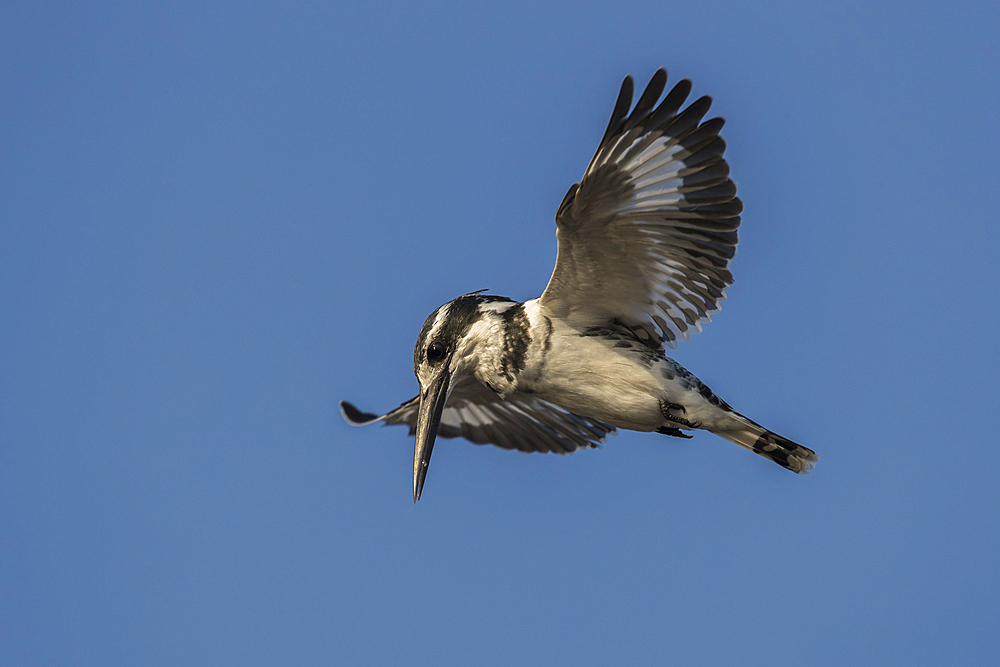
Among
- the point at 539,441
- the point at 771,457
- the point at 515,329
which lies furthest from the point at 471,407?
the point at 771,457

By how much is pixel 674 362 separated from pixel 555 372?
2.63ft

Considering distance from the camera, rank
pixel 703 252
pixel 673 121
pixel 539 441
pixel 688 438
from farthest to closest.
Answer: pixel 539 441 → pixel 688 438 → pixel 703 252 → pixel 673 121

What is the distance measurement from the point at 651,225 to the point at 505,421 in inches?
111

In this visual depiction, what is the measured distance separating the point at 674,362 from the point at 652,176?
130 centimetres

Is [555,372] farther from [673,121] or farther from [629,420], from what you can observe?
[673,121]

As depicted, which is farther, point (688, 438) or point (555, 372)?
point (688, 438)

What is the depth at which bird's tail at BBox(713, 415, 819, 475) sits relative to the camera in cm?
645

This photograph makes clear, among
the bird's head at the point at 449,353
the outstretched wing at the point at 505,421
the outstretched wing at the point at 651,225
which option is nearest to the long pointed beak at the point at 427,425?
the bird's head at the point at 449,353

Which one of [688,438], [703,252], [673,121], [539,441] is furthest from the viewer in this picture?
[539,441]

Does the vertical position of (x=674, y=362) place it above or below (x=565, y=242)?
below

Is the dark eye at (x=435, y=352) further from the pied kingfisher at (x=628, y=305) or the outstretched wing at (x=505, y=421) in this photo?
the outstretched wing at (x=505, y=421)

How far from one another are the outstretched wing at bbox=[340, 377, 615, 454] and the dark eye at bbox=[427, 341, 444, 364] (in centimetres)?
141

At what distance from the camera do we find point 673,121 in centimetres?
554

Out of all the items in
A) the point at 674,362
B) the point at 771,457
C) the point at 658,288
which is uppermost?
the point at 658,288
